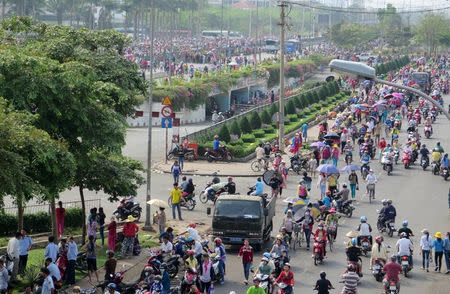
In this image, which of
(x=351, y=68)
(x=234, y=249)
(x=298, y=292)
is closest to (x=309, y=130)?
(x=234, y=249)

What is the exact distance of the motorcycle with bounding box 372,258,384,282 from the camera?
28625 mm

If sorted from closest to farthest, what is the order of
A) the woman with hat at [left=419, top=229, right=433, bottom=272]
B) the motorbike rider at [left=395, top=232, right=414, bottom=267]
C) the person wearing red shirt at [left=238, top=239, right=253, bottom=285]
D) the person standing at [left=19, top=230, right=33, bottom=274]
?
the person standing at [left=19, top=230, right=33, bottom=274] → the person wearing red shirt at [left=238, top=239, right=253, bottom=285] → the motorbike rider at [left=395, top=232, right=414, bottom=267] → the woman with hat at [left=419, top=229, right=433, bottom=272]

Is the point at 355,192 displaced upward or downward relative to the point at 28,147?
downward

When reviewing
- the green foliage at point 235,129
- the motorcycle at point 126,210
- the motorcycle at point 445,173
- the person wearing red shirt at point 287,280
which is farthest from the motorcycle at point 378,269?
the green foliage at point 235,129

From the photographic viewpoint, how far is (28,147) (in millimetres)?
24359

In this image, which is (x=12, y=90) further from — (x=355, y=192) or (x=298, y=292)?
(x=355, y=192)

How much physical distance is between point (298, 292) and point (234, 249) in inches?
206

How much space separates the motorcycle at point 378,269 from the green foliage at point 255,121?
106 ft

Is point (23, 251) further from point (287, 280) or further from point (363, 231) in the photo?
point (363, 231)

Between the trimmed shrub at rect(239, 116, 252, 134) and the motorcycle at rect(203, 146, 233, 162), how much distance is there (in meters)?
8.19

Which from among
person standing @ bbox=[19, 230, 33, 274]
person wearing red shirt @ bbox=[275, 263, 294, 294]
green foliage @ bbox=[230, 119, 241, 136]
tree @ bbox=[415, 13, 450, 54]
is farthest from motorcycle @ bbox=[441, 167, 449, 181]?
tree @ bbox=[415, 13, 450, 54]

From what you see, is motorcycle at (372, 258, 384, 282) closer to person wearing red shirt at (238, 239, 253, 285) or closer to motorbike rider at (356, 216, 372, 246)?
motorbike rider at (356, 216, 372, 246)

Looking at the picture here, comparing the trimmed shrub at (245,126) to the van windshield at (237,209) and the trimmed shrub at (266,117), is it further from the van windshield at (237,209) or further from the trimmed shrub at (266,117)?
the van windshield at (237,209)

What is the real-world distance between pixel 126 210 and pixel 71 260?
9149 millimetres
